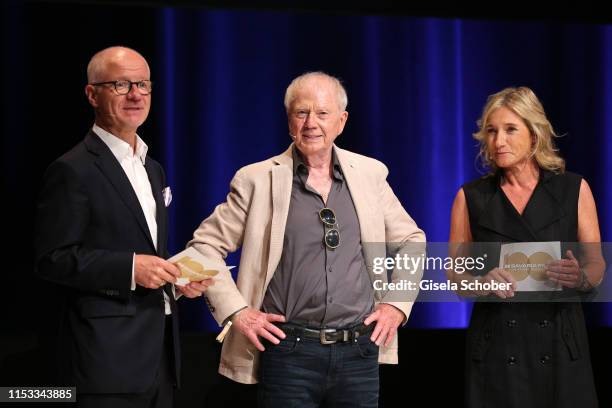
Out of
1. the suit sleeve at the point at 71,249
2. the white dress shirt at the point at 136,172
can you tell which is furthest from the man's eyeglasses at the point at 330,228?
the suit sleeve at the point at 71,249

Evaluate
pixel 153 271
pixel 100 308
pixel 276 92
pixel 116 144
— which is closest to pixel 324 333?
pixel 153 271

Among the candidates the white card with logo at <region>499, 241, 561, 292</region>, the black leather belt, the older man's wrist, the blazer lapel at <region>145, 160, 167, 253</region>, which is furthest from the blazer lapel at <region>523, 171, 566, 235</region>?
the blazer lapel at <region>145, 160, 167, 253</region>

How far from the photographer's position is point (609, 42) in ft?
16.1

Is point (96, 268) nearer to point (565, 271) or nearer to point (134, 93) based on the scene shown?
point (134, 93)

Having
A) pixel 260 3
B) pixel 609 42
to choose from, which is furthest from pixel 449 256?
pixel 609 42

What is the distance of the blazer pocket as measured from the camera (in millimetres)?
2758

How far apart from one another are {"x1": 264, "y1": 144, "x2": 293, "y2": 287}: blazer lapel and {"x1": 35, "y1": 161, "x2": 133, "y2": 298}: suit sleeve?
528 millimetres

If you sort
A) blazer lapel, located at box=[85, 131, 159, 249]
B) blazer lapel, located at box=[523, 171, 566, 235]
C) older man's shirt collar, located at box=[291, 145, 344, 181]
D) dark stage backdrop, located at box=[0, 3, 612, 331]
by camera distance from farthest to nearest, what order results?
dark stage backdrop, located at box=[0, 3, 612, 331]
blazer lapel, located at box=[523, 171, 566, 235]
older man's shirt collar, located at box=[291, 145, 344, 181]
blazer lapel, located at box=[85, 131, 159, 249]

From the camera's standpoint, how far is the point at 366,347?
119 inches

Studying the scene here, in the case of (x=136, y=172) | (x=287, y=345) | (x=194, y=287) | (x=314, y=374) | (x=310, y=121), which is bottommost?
(x=314, y=374)

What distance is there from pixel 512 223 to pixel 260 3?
6.67ft

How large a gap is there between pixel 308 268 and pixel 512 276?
2.76 feet

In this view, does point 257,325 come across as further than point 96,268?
Yes

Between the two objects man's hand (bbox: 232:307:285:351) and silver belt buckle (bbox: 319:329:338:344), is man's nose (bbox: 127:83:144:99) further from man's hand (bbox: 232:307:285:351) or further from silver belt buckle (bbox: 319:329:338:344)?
silver belt buckle (bbox: 319:329:338:344)
